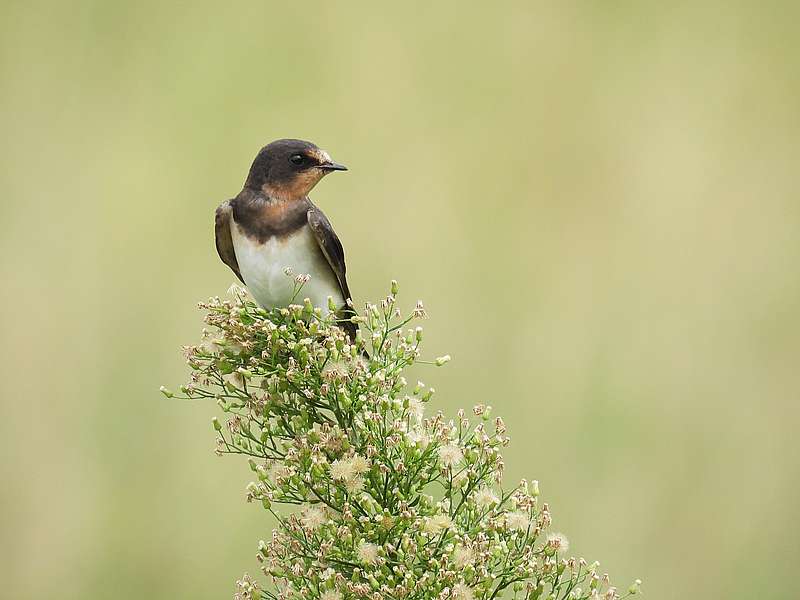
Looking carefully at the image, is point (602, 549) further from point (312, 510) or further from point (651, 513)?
point (312, 510)

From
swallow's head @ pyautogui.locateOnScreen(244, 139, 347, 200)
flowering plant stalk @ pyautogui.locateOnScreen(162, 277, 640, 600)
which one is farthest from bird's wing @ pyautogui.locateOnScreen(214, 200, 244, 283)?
flowering plant stalk @ pyautogui.locateOnScreen(162, 277, 640, 600)

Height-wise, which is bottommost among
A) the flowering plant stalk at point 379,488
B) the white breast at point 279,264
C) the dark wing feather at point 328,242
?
the flowering plant stalk at point 379,488

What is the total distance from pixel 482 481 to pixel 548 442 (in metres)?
3.85

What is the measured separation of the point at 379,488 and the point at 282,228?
42.5 inches

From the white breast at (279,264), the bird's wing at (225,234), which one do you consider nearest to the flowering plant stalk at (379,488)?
the white breast at (279,264)

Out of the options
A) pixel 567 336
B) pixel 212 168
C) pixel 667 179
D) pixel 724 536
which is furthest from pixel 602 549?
pixel 212 168

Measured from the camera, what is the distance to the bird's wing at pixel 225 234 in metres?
3.21

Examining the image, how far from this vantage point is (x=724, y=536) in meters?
6.07

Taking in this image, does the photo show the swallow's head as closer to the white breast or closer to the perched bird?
the perched bird

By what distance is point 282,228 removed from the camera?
10.1ft

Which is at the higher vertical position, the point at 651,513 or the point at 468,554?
the point at 651,513

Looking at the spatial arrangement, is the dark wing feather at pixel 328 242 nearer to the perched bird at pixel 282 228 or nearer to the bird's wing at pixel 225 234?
the perched bird at pixel 282 228

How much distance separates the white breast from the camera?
306 cm

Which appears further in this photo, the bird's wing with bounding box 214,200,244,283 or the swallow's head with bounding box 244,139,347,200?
the bird's wing with bounding box 214,200,244,283
